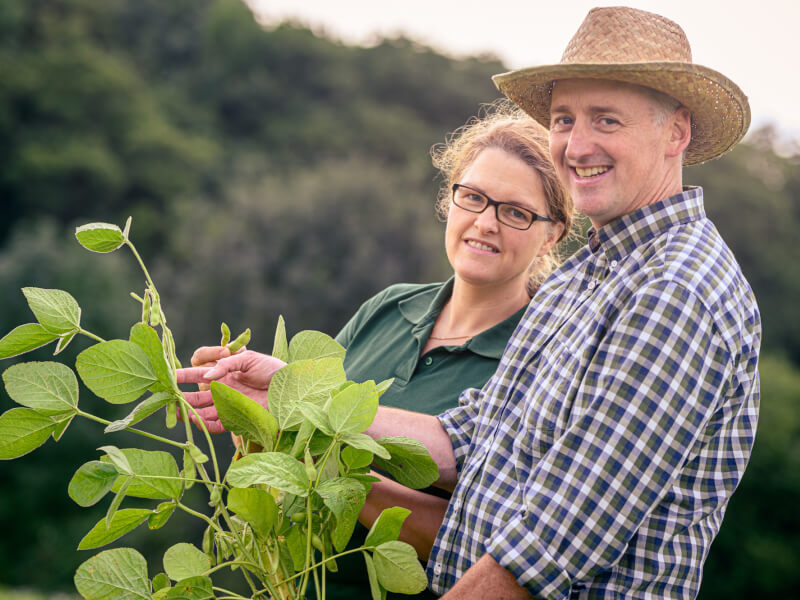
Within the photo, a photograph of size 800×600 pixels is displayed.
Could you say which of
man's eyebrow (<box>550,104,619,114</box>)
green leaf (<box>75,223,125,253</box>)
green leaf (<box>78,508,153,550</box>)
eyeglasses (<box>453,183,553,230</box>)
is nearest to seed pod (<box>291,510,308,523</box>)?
A: green leaf (<box>78,508,153,550</box>)

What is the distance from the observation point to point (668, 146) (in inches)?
64.7

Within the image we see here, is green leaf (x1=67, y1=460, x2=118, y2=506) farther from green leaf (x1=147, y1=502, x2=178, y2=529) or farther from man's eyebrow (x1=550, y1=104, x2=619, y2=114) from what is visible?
man's eyebrow (x1=550, y1=104, x2=619, y2=114)

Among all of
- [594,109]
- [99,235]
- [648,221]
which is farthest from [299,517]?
[594,109]

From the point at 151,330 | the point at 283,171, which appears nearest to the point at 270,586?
→ the point at 151,330

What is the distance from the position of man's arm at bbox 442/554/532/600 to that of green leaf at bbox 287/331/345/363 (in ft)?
1.56

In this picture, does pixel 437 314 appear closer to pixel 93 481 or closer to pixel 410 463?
pixel 410 463

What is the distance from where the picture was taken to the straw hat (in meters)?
1.58

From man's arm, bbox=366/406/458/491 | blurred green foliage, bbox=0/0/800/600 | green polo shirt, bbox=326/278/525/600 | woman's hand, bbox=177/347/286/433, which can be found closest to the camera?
woman's hand, bbox=177/347/286/433

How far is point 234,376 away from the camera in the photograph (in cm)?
176

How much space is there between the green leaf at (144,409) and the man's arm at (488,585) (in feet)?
1.98

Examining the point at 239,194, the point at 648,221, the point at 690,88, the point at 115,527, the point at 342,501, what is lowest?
the point at 239,194

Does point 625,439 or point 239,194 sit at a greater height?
point 625,439

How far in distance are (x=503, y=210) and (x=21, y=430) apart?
53.2 inches

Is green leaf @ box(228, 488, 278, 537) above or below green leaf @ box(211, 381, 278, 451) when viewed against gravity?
below
